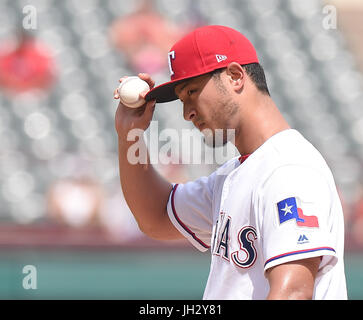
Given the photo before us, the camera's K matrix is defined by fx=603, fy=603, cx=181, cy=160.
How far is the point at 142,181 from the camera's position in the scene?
5.99 feet

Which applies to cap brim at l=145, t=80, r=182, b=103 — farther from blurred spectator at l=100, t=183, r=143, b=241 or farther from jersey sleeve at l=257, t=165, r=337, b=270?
blurred spectator at l=100, t=183, r=143, b=241

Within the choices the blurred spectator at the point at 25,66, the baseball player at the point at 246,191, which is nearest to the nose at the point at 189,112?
the baseball player at the point at 246,191

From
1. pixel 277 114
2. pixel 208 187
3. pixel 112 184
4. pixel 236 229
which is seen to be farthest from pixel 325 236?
pixel 112 184

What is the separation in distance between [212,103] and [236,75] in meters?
0.09

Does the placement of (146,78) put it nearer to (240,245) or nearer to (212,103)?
(212,103)

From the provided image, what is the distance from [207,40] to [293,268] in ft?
2.07

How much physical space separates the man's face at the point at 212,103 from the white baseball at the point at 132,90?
22cm

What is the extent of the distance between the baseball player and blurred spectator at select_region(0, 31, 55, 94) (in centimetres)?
534

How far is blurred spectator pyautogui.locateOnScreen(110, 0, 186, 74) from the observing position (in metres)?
7.27

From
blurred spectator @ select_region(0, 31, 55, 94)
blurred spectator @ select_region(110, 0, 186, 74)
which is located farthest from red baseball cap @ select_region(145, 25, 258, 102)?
blurred spectator @ select_region(110, 0, 186, 74)

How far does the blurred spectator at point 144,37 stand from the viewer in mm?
7270

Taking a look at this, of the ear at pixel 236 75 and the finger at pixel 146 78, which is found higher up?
the finger at pixel 146 78

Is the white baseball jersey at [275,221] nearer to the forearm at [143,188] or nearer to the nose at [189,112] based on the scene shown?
the nose at [189,112]

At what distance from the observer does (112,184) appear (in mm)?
5793
